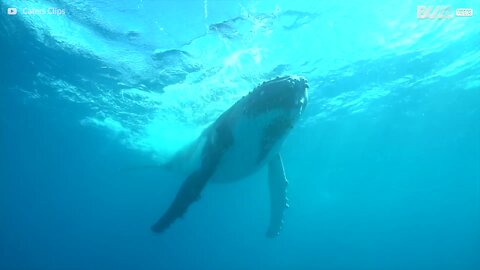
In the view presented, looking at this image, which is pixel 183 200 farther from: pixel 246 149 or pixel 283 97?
pixel 283 97

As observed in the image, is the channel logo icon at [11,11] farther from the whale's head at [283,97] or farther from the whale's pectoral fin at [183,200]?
the whale's head at [283,97]

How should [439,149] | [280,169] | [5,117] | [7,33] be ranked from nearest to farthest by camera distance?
[280,169]
[7,33]
[5,117]
[439,149]

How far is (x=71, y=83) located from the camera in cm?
1805

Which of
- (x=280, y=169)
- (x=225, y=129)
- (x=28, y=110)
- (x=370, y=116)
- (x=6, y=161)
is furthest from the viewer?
(x=6, y=161)

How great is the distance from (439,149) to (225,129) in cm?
4132

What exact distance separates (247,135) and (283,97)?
1394 millimetres

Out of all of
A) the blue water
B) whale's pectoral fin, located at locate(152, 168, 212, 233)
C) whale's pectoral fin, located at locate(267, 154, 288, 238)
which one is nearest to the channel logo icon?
the blue water

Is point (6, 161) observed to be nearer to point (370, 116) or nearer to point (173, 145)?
point (173, 145)

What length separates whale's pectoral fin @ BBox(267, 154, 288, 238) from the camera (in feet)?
32.2

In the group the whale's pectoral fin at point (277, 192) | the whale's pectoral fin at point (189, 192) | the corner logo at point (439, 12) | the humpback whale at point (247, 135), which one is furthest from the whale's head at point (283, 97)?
the corner logo at point (439, 12)

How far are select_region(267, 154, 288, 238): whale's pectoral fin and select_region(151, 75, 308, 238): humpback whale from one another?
1671mm

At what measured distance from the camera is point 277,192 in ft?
33.1

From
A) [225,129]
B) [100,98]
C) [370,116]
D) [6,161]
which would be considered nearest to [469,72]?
[370,116]

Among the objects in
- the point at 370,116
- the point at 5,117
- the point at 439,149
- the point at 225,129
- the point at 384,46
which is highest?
the point at 5,117
